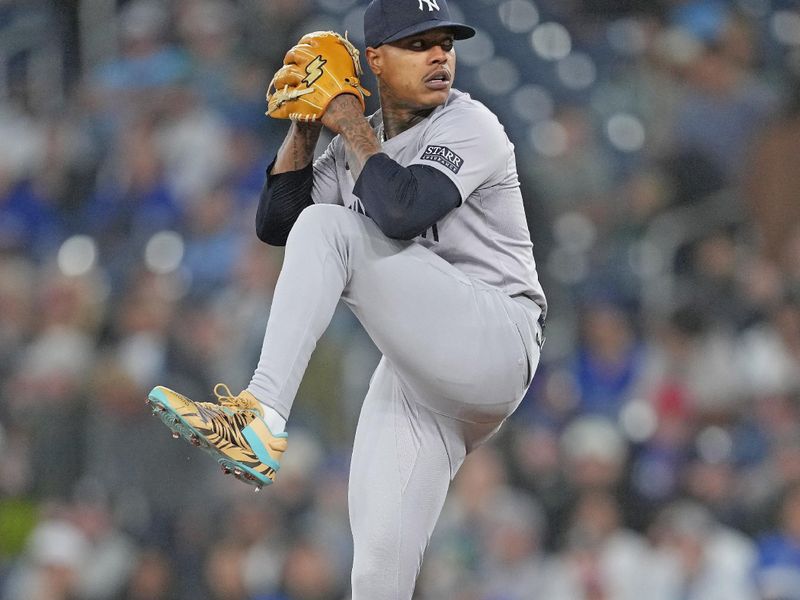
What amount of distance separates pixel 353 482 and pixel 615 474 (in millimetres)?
2227

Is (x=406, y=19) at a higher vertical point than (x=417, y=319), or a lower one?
higher

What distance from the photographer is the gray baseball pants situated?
2236mm

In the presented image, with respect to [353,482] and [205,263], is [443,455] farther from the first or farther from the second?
[205,263]

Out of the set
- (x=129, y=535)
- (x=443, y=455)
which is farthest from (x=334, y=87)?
(x=129, y=535)

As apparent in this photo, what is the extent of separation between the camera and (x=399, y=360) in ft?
7.70

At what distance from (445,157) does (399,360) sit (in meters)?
0.40

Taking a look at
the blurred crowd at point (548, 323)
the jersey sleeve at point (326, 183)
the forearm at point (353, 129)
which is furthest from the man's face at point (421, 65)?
the blurred crowd at point (548, 323)

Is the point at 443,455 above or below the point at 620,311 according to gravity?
above

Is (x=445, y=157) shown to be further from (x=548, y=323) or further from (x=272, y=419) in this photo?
(x=548, y=323)

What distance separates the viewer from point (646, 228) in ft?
16.3

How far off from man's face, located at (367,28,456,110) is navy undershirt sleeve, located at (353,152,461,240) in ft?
0.69

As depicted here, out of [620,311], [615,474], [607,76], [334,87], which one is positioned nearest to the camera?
[334,87]

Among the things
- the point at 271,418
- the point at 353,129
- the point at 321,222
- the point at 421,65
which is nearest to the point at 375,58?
the point at 421,65

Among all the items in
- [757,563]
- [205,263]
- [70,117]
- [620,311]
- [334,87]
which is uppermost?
[334,87]
